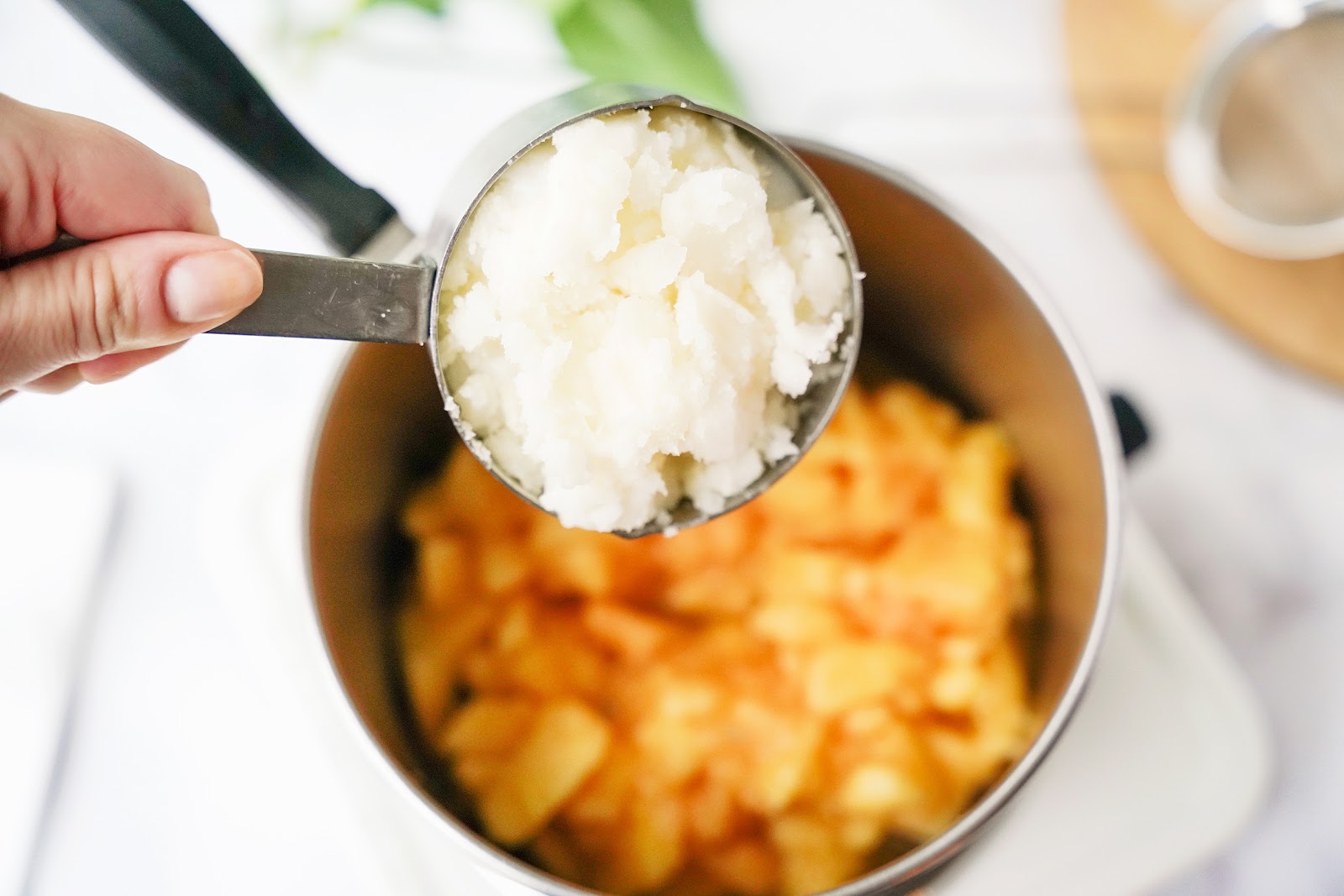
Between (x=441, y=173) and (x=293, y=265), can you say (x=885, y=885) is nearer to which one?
(x=293, y=265)

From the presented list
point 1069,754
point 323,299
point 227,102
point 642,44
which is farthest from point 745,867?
point 642,44

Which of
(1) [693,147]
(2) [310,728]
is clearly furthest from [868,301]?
(2) [310,728]

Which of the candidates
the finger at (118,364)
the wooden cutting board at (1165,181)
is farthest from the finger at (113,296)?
the wooden cutting board at (1165,181)

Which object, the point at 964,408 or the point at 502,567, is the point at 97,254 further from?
the point at 964,408

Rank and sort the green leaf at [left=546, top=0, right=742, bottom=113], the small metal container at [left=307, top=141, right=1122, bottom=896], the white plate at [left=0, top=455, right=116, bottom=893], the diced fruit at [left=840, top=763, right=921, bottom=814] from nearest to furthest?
the small metal container at [left=307, top=141, right=1122, bottom=896] < the diced fruit at [left=840, top=763, right=921, bottom=814] < the white plate at [left=0, top=455, right=116, bottom=893] < the green leaf at [left=546, top=0, right=742, bottom=113]

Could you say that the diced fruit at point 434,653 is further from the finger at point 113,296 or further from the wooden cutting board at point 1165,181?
the wooden cutting board at point 1165,181

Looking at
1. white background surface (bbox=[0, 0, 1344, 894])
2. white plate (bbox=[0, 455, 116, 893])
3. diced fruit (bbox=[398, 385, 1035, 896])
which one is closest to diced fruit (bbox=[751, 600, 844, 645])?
diced fruit (bbox=[398, 385, 1035, 896])

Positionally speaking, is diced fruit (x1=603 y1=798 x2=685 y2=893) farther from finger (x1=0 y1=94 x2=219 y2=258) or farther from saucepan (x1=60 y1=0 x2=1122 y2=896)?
finger (x1=0 y1=94 x2=219 y2=258)
